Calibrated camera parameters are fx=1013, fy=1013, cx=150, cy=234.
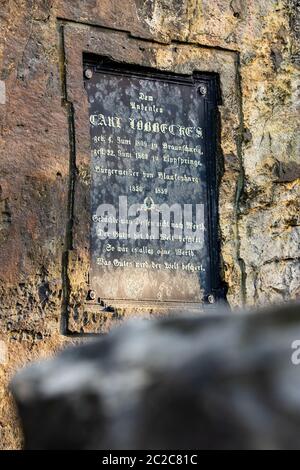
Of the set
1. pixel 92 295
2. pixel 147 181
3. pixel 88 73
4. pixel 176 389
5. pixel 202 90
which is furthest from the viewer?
pixel 202 90

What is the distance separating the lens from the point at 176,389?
1.24m

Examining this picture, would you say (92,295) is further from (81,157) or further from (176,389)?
(176,389)

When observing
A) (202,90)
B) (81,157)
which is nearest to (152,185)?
(81,157)

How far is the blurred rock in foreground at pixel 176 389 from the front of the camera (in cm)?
120

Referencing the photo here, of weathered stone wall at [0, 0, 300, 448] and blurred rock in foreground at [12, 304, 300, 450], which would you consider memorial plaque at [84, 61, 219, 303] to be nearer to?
weathered stone wall at [0, 0, 300, 448]

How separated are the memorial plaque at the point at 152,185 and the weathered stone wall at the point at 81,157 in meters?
0.11

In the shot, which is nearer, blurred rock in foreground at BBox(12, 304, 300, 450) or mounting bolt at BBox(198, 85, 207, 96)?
blurred rock in foreground at BBox(12, 304, 300, 450)

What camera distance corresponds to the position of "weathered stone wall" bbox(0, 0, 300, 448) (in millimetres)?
4633

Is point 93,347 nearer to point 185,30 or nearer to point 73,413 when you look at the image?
point 73,413

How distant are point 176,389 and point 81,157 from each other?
12.3 ft

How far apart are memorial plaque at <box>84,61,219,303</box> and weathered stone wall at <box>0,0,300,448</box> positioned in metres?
0.11

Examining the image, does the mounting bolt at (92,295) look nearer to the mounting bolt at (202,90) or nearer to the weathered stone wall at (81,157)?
the weathered stone wall at (81,157)

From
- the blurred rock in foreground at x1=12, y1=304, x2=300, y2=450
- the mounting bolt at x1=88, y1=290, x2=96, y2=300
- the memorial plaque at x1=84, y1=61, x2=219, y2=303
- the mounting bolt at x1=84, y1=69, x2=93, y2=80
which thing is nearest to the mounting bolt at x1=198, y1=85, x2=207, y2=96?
the memorial plaque at x1=84, y1=61, x2=219, y2=303

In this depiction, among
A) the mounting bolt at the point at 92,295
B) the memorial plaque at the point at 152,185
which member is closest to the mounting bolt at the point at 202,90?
the memorial plaque at the point at 152,185
